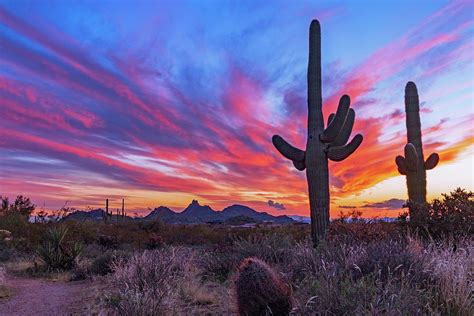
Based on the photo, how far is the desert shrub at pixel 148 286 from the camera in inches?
246

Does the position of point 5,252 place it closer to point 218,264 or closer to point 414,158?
point 218,264

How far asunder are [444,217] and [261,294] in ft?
31.0

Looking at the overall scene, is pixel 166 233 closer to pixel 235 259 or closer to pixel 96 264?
pixel 96 264

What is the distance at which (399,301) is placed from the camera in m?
5.41

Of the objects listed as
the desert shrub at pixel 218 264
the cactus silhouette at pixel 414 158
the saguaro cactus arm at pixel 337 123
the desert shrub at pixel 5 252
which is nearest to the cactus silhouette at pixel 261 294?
the desert shrub at pixel 218 264

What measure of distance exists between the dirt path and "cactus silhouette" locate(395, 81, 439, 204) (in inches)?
467

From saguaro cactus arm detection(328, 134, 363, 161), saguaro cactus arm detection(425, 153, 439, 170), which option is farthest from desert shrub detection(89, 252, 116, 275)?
saguaro cactus arm detection(425, 153, 439, 170)

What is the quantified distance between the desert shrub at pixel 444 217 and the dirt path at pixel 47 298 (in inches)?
371

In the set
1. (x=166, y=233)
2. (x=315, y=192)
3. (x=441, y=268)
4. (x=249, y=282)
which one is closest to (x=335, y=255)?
(x=441, y=268)

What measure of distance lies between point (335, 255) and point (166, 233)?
20077 millimetres

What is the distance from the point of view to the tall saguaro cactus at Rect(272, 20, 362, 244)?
13.9m

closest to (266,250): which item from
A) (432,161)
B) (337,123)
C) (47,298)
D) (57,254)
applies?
(47,298)

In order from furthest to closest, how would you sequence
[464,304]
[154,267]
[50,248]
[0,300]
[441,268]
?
[50,248], [0,300], [154,267], [441,268], [464,304]

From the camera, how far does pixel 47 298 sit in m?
9.96
